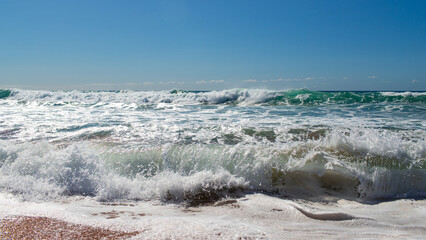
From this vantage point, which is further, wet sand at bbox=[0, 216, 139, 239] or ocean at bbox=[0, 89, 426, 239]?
ocean at bbox=[0, 89, 426, 239]

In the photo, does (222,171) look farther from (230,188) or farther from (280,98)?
(280,98)

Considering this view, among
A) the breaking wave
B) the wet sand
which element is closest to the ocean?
the breaking wave

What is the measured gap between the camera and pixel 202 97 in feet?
71.1

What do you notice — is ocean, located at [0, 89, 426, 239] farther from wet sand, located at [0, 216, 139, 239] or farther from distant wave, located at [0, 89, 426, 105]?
distant wave, located at [0, 89, 426, 105]

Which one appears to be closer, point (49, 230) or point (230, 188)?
point (49, 230)

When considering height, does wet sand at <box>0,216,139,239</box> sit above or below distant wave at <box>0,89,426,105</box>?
below

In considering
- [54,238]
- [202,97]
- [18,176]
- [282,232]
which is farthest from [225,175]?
[202,97]

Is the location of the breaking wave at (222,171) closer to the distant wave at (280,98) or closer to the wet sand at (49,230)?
the wet sand at (49,230)

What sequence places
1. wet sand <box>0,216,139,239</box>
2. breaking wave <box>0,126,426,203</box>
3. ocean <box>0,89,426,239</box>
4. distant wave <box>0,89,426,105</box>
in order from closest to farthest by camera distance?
wet sand <box>0,216,139,239</box> < ocean <box>0,89,426,239</box> < breaking wave <box>0,126,426,203</box> < distant wave <box>0,89,426,105</box>

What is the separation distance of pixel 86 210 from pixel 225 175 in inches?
66.7

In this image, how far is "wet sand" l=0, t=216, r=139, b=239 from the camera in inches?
88.4

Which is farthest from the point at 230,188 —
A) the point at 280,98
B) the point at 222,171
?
the point at 280,98

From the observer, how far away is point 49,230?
7.76 feet

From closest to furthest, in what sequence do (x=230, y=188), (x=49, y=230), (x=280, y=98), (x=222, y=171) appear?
(x=49, y=230) → (x=230, y=188) → (x=222, y=171) → (x=280, y=98)
